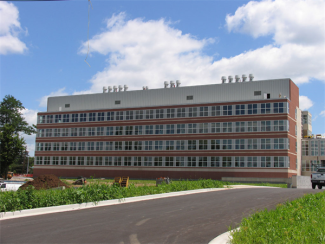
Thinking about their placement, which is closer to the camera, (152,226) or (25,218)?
(152,226)

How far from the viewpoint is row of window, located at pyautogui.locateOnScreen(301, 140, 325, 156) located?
60244 mm

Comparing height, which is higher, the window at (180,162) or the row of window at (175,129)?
the row of window at (175,129)

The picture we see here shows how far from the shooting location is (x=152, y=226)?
10188 mm

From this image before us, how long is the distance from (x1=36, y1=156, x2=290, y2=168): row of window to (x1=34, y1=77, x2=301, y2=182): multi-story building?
0.48 ft

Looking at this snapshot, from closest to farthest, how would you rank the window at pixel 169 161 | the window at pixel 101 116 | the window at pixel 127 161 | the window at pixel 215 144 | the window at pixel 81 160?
the window at pixel 215 144 < the window at pixel 169 161 < the window at pixel 127 161 < the window at pixel 101 116 < the window at pixel 81 160

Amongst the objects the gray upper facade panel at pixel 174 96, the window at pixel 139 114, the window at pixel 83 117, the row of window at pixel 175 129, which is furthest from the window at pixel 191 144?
the window at pixel 83 117

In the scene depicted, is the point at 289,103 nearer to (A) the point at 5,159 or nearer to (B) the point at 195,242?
(A) the point at 5,159

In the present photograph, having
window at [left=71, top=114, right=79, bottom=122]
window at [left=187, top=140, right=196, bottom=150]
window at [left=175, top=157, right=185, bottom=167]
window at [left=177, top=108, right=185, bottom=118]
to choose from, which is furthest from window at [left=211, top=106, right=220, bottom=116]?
window at [left=71, top=114, right=79, bottom=122]

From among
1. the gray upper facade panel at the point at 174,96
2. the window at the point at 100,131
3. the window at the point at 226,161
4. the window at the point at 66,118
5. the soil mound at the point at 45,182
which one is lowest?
the soil mound at the point at 45,182

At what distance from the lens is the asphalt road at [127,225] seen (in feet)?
28.5

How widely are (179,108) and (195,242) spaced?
5106 cm

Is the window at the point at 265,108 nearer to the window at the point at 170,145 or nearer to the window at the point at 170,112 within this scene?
the window at the point at 170,112

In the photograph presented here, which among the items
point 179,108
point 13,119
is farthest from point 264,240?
point 13,119

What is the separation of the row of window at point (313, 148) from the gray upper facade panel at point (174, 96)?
11.7 m
